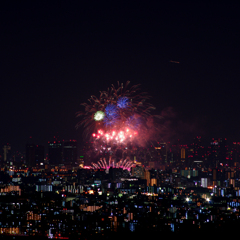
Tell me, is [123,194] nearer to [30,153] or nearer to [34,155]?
[34,155]

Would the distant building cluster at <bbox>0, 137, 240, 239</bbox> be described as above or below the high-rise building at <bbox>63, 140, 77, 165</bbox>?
below

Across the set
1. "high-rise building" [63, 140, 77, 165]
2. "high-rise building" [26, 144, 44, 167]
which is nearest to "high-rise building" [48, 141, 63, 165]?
"high-rise building" [63, 140, 77, 165]

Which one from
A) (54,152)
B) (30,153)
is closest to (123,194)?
(54,152)

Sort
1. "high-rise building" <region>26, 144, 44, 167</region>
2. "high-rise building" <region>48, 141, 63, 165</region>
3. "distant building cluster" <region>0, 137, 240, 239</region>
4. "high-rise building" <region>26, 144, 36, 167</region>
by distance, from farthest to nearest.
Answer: "high-rise building" <region>48, 141, 63, 165</region>, "high-rise building" <region>26, 144, 36, 167</region>, "high-rise building" <region>26, 144, 44, 167</region>, "distant building cluster" <region>0, 137, 240, 239</region>

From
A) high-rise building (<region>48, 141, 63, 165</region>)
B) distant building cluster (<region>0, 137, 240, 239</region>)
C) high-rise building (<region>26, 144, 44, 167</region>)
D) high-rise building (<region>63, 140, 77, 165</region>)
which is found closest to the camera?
distant building cluster (<region>0, 137, 240, 239</region>)

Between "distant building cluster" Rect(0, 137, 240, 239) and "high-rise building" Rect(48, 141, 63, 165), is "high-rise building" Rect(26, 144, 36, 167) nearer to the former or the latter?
"distant building cluster" Rect(0, 137, 240, 239)

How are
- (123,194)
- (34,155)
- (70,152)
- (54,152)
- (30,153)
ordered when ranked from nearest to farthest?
(123,194) → (70,152) → (34,155) → (30,153) → (54,152)

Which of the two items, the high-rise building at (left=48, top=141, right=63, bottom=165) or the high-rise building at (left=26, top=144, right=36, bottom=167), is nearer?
the high-rise building at (left=26, top=144, right=36, bottom=167)

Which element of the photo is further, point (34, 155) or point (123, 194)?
point (34, 155)

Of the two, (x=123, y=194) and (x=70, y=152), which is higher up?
(x=70, y=152)

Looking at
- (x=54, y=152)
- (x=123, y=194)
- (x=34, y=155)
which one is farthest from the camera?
(x=54, y=152)
